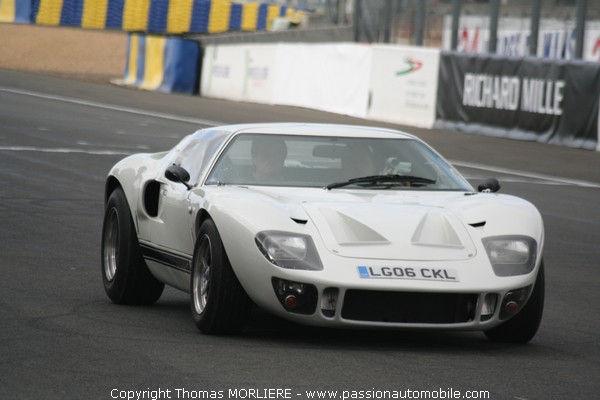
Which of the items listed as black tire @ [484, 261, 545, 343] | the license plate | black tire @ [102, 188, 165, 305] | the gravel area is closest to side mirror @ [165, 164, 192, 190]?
black tire @ [102, 188, 165, 305]

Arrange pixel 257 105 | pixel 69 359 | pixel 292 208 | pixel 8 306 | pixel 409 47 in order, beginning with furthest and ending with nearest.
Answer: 1. pixel 257 105
2. pixel 409 47
3. pixel 8 306
4. pixel 292 208
5. pixel 69 359

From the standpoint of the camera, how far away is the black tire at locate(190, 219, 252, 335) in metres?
6.99

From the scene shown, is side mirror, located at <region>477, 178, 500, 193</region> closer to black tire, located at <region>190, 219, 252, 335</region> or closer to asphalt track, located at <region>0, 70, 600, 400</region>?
asphalt track, located at <region>0, 70, 600, 400</region>

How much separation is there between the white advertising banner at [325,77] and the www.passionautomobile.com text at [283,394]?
2723 cm

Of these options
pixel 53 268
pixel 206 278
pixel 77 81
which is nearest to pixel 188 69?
pixel 77 81

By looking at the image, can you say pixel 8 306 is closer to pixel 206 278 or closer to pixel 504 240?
pixel 206 278

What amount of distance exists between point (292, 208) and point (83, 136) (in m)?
17.7

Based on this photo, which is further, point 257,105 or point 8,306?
point 257,105

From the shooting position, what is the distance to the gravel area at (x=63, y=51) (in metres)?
44.6

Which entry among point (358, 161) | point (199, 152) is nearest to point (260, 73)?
point (199, 152)

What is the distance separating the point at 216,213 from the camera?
725 cm

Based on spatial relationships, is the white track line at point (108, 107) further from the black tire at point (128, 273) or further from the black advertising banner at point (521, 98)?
the black tire at point (128, 273)

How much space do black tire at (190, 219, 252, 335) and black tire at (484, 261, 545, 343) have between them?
1.41 m

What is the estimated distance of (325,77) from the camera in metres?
35.0
